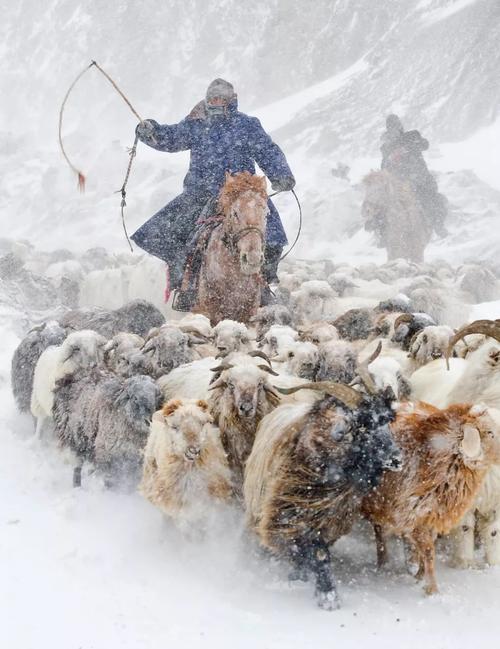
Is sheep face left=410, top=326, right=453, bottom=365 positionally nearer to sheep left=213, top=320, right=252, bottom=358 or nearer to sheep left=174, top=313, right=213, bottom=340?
sheep left=213, top=320, right=252, bottom=358

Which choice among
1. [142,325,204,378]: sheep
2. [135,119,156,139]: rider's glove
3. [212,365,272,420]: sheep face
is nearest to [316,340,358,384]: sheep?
[212,365,272,420]: sheep face

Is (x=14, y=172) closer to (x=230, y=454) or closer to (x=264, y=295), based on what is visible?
(x=264, y=295)

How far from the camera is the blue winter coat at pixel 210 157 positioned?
7.69 metres

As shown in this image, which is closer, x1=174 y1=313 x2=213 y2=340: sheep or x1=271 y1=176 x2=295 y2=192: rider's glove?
x1=174 y1=313 x2=213 y2=340: sheep

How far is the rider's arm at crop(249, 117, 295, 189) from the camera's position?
25.2 feet

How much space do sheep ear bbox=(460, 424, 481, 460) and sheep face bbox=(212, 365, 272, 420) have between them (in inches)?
47.2

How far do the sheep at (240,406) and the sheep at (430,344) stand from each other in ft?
5.24

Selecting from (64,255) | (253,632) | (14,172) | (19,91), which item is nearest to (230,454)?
(253,632)

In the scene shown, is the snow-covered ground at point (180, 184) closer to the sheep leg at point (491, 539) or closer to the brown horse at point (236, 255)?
the sheep leg at point (491, 539)

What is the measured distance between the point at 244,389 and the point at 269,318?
9.89 feet

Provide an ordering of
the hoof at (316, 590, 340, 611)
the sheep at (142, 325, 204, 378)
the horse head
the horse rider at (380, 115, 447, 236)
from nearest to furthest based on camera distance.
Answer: the hoof at (316, 590, 340, 611), the sheep at (142, 325, 204, 378), the horse head, the horse rider at (380, 115, 447, 236)

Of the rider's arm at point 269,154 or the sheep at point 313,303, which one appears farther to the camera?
the sheep at point 313,303

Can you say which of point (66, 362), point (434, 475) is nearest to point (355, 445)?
point (434, 475)

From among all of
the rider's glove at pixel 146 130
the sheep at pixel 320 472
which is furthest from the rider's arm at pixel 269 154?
the sheep at pixel 320 472
